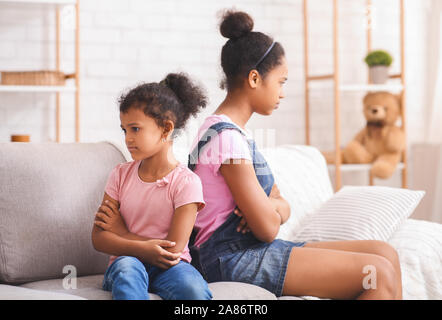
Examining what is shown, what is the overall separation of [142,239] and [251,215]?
240 mm

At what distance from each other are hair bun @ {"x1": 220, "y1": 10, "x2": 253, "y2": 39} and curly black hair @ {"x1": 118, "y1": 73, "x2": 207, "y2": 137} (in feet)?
0.54

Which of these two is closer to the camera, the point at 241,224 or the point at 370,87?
the point at 241,224

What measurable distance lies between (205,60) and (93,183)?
1.56m

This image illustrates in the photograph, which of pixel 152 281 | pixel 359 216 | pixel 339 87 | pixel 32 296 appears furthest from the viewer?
pixel 339 87

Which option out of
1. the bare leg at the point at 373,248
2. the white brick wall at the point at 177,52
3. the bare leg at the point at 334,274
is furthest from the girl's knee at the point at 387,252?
the white brick wall at the point at 177,52

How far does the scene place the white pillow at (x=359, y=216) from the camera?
1646 millimetres

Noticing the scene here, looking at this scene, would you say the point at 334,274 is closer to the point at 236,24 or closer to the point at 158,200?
the point at 158,200

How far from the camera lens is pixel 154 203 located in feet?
3.97

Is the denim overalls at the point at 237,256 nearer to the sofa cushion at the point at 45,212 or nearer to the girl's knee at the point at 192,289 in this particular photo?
the girl's knee at the point at 192,289

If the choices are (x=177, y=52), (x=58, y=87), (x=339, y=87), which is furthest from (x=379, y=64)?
(x=58, y=87)

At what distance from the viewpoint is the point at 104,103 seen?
2803 millimetres

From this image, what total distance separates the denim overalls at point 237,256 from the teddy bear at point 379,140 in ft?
5.42

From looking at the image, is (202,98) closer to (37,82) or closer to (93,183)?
(93,183)
